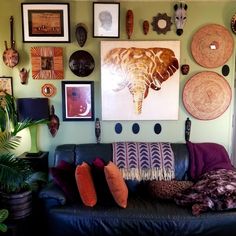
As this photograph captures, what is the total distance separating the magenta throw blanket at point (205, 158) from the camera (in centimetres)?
281

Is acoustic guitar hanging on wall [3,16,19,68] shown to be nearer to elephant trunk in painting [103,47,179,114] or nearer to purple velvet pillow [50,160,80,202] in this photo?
elephant trunk in painting [103,47,179,114]

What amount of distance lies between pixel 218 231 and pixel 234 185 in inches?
16.6

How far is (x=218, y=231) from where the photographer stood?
2.24 meters

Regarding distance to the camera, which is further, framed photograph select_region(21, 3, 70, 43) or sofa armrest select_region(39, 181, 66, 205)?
framed photograph select_region(21, 3, 70, 43)

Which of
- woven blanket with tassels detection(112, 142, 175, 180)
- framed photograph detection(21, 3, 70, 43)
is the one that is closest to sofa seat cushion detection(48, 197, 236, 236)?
woven blanket with tassels detection(112, 142, 175, 180)

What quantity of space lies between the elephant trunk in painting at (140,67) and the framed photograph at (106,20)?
20cm

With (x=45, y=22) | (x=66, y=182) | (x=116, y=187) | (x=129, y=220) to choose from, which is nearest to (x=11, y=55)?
(x=45, y=22)

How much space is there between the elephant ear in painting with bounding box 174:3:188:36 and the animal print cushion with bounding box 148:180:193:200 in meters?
1.62

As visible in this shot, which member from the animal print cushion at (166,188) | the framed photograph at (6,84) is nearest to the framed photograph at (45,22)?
the framed photograph at (6,84)

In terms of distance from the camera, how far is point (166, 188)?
2.56m

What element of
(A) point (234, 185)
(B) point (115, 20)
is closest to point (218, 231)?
(A) point (234, 185)

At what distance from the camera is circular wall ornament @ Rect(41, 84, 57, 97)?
122 inches

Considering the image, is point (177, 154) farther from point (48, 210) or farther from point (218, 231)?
point (48, 210)

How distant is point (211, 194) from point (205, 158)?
596 mm
